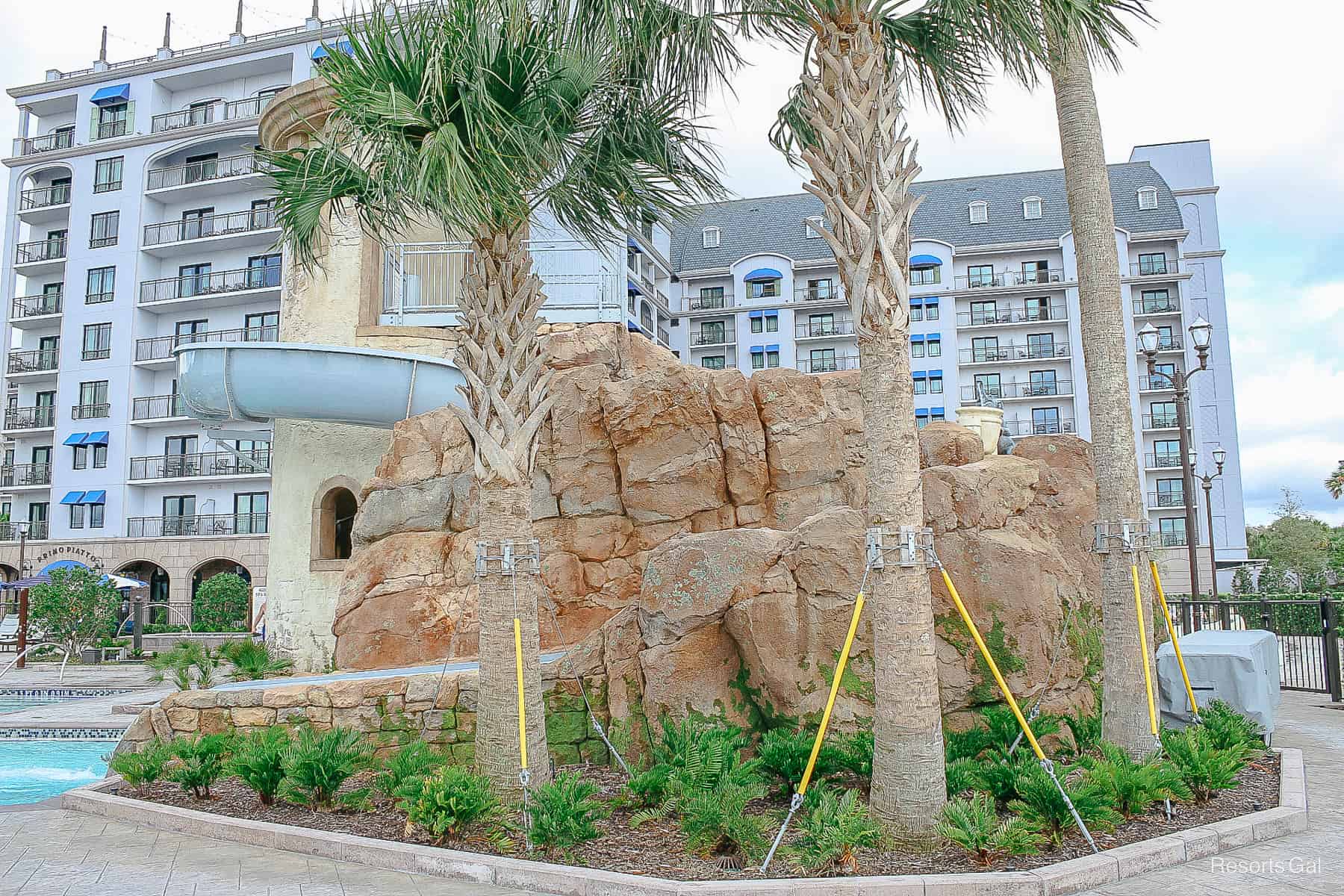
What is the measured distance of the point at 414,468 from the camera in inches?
545

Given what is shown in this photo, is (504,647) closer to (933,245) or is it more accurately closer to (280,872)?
(280,872)

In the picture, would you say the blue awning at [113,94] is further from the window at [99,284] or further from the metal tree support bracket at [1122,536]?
the metal tree support bracket at [1122,536]

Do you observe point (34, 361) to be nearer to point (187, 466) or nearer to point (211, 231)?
point (211, 231)

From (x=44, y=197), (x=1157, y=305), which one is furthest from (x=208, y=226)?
(x=1157, y=305)

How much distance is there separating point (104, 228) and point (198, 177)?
17.3 feet

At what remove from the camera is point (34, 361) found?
157ft

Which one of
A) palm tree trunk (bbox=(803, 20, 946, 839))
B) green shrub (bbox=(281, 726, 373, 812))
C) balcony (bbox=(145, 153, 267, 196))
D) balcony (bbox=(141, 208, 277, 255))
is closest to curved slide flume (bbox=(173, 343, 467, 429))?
green shrub (bbox=(281, 726, 373, 812))

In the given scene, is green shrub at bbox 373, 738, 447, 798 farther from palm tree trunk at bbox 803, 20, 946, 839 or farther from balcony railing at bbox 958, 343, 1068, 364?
balcony railing at bbox 958, 343, 1068, 364

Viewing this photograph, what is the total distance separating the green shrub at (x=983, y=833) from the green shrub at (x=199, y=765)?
5.70 m

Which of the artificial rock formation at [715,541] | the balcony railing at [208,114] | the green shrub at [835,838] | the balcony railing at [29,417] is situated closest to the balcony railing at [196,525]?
the balcony railing at [29,417]

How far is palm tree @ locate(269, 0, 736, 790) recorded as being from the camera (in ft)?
22.7

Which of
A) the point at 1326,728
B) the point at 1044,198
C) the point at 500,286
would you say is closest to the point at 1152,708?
the point at 1326,728

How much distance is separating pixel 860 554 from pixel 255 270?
42.0m

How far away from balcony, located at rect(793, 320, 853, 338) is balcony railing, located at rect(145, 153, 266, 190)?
28347 mm
